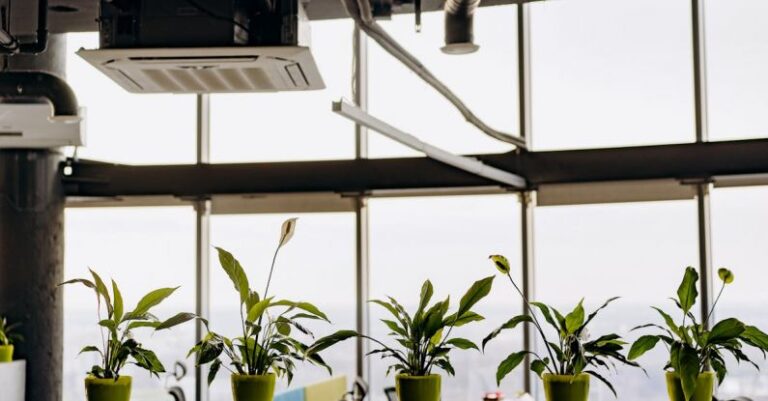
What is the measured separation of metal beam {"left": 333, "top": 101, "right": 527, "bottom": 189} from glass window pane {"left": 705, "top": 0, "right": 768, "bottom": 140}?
4.80ft

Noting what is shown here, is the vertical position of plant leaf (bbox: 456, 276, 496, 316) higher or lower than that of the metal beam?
lower

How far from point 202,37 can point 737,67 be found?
14.3 feet

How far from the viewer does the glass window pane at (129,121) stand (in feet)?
24.6

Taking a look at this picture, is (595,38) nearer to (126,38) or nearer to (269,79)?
(269,79)

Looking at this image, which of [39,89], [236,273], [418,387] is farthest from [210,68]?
[39,89]

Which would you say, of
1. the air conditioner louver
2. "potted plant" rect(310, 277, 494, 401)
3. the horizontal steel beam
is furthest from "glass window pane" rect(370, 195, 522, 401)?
"potted plant" rect(310, 277, 494, 401)

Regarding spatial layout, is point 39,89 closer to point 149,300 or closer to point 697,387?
point 149,300

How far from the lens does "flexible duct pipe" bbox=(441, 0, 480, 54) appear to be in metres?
4.54

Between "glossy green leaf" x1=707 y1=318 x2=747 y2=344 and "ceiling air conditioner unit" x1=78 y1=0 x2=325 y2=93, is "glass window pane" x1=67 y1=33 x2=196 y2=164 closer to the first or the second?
"ceiling air conditioner unit" x1=78 y1=0 x2=325 y2=93

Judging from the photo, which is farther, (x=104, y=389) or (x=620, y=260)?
(x=620, y=260)

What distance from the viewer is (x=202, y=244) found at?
7.50 m

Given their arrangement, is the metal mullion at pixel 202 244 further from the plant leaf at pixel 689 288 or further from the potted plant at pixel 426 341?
the plant leaf at pixel 689 288

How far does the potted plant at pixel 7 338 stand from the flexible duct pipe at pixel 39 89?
6.27 ft

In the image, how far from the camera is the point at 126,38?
368cm
